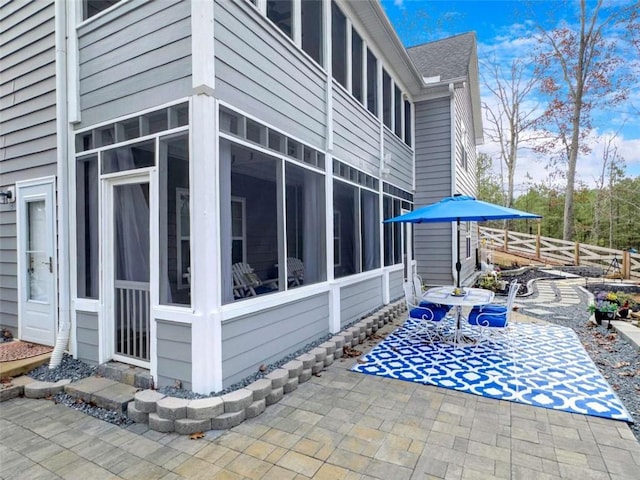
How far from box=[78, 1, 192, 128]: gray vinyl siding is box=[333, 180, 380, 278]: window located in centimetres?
277

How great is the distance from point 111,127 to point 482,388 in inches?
188

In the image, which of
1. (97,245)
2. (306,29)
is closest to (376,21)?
(306,29)

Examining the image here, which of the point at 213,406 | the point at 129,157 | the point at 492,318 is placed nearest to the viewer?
the point at 213,406

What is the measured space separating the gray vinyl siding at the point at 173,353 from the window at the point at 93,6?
3443mm

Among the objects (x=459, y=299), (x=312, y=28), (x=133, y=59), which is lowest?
(x=459, y=299)

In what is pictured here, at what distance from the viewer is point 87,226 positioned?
4.09m

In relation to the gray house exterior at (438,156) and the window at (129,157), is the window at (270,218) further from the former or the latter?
the gray house exterior at (438,156)

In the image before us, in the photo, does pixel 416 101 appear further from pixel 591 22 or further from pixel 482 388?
pixel 591 22

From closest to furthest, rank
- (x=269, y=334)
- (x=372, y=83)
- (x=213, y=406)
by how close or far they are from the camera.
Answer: (x=213, y=406) < (x=269, y=334) < (x=372, y=83)

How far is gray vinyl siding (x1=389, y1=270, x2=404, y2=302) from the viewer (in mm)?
7616

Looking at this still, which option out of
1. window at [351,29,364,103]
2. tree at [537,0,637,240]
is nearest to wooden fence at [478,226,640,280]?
tree at [537,0,637,240]

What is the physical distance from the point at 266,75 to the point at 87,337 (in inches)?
139

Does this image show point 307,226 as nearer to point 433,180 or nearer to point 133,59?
point 133,59

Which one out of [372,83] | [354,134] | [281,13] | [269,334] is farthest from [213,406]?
[372,83]
